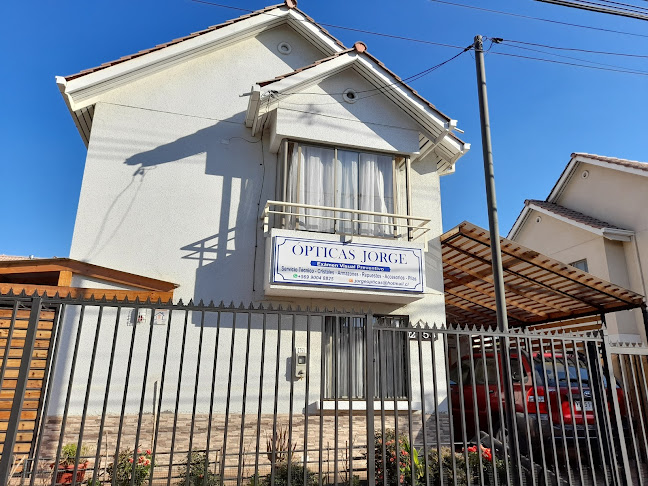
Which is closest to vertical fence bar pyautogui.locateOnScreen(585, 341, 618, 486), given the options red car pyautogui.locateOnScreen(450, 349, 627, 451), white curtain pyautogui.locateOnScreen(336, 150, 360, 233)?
red car pyautogui.locateOnScreen(450, 349, 627, 451)

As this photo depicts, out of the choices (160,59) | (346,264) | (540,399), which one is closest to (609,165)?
(540,399)

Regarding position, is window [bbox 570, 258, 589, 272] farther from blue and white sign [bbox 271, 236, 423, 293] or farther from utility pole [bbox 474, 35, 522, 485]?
utility pole [bbox 474, 35, 522, 485]

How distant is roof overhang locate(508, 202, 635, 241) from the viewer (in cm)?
1492

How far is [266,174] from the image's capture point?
33.3 ft

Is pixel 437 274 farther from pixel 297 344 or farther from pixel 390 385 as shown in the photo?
pixel 297 344

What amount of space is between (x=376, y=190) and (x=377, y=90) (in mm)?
2339

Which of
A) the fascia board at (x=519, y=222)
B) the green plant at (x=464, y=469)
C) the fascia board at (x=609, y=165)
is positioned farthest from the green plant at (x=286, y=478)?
the fascia board at (x=519, y=222)

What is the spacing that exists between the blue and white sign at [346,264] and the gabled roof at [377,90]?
2840 mm

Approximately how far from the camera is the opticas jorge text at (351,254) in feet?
29.2

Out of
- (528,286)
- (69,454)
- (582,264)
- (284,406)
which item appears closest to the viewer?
(69,454)

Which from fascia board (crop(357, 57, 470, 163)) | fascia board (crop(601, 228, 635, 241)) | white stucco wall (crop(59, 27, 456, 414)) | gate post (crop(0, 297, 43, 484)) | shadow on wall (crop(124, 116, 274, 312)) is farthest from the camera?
fascia board (crop(601, 228, 635, 241))

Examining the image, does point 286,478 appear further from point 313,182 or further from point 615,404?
point 313,182

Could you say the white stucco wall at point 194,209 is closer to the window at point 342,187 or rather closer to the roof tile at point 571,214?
the window at point 342,187

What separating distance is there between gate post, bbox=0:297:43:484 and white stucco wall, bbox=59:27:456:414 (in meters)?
3.81
